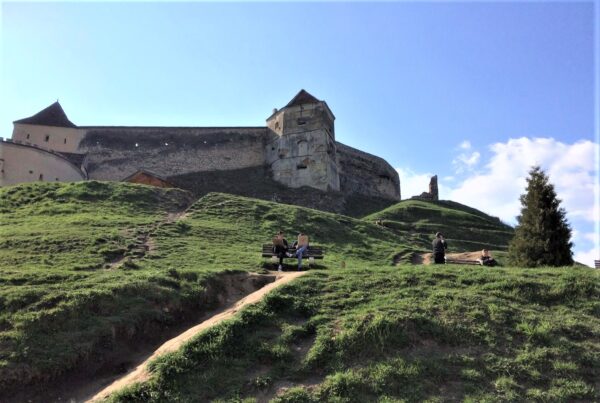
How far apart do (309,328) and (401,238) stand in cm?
1925

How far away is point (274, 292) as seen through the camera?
11.9 m

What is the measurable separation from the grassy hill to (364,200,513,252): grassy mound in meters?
16.7

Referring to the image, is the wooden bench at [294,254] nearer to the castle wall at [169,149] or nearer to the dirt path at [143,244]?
the dirt path at [143,244]

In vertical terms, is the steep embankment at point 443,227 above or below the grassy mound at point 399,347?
above

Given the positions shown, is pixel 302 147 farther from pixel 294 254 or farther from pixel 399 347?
pixel 399 347

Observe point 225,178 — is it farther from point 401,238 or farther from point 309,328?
point 309,328

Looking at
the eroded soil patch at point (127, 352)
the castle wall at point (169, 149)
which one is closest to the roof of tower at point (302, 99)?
the castle wall at point (169, 149)

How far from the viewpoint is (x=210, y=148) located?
155 ft

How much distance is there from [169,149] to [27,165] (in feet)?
41.4

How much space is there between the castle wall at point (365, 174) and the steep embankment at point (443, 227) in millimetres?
6553

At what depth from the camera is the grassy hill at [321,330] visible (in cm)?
877

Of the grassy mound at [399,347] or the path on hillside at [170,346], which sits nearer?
the grassy mound at [399,347]

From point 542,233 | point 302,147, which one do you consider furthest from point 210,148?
point 542,233

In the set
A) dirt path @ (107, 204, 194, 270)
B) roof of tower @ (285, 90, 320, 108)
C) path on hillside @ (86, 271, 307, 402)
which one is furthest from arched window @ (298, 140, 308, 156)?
path on hillside @ (86, 271, 307, 402)
